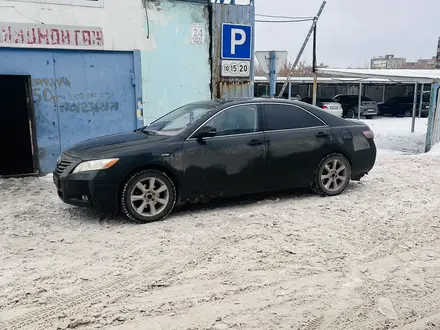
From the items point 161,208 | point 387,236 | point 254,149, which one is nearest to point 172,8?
point 254,149

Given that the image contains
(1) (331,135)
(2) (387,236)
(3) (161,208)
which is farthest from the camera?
(1) (331,135)

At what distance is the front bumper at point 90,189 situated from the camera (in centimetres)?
512

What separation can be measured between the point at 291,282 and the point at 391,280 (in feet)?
3.08

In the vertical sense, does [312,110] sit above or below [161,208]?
above

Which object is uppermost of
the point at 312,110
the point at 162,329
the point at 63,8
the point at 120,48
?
the point at 63,8

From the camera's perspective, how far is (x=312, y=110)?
6.58 metres

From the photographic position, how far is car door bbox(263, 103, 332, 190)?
6102 millimetres

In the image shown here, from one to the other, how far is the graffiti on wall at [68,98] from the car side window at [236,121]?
4132 millimetres

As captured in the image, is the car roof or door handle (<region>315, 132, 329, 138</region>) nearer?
the car roof

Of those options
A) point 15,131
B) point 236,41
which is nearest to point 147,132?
point 15,131

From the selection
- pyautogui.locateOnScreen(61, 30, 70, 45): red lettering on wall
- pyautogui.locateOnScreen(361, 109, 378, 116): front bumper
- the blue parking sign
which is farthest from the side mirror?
pyautogui.locateOnScreen(361, 109, 378, 116): front bumper

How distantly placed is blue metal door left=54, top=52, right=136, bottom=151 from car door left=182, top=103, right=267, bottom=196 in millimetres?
4099

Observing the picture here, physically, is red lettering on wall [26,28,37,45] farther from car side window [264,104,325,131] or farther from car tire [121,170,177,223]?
car side window [264,104,325,131]

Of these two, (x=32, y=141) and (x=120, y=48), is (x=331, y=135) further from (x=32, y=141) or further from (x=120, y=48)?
(x=32, y=141)
